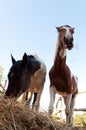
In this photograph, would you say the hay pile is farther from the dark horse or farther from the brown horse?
the brown horse

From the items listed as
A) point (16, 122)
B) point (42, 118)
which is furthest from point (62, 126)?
point (16, 122)

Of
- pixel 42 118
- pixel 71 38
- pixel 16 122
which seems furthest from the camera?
pixel 71 38

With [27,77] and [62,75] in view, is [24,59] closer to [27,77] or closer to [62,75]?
[27,77]

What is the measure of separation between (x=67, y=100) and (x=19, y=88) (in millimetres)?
701

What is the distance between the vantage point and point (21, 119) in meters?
2.43

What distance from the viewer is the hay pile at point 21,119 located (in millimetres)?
2298

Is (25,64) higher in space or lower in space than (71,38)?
lower

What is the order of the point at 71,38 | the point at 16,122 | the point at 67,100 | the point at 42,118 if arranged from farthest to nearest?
1. the point at 67,100
2. the point at 71,38
3. the point at 42,118
4. the point at 16,122

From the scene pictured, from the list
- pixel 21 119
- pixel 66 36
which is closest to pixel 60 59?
pixel 66 36

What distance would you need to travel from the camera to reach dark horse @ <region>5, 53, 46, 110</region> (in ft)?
15.3

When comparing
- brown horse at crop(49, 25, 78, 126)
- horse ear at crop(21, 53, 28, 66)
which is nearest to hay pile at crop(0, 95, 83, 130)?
brown horse at crop(49, 25, 78, 126)

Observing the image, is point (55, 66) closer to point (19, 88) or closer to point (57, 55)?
point (57, 55)

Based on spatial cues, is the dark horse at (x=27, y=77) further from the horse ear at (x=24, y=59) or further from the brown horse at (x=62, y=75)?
the brown horse at (x=62, y=75)

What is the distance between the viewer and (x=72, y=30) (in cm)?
496
